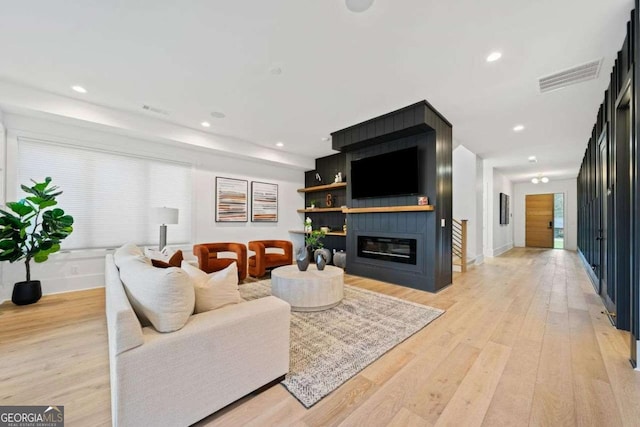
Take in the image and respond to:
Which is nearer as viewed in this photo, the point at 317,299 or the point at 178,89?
the point at 317,299

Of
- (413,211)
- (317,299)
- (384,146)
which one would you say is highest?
(384,146)

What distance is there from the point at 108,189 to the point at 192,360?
4.17 meters

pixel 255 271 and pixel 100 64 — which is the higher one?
pixel 100 64

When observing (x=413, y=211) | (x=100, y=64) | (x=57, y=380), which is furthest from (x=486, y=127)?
(x=57, y=380)

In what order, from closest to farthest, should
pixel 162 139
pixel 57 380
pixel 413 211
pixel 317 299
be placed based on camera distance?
pixel 57 380 < pixel 317 299 < pixel 413 211 < pixel 162 139

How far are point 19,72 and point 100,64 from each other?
1.08 m

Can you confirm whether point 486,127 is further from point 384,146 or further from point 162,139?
point 162,139

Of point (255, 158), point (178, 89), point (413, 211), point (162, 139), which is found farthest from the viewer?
point (255, 158)

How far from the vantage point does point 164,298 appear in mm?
1318

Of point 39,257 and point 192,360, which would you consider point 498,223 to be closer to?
point 192,360

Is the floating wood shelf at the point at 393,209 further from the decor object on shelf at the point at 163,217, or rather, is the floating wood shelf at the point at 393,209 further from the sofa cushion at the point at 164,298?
the sofa cushion at the point at 164,298

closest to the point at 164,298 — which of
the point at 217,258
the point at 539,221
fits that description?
the point at 217,258

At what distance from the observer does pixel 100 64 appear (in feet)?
8.76

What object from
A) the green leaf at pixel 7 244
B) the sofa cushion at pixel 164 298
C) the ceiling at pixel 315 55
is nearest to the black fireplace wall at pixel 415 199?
the ceiling at pixel 315 55
